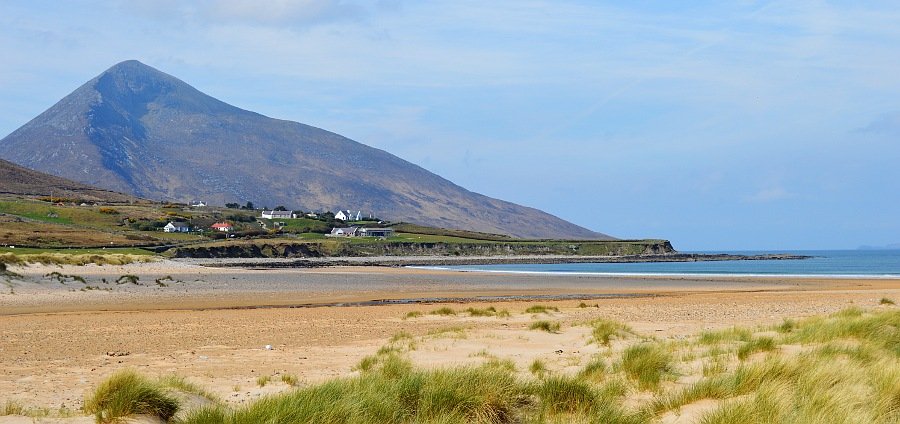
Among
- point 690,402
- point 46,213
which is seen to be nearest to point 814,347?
point 690,402

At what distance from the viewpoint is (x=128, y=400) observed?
7484 millimetres

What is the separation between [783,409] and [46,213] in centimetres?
11741

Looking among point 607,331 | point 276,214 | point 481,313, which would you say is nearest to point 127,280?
point 481,313

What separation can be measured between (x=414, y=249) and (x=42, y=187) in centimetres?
10404

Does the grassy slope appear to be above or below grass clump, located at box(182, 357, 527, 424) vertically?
above

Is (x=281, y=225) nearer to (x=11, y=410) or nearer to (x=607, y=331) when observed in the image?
(x=607, y=331)

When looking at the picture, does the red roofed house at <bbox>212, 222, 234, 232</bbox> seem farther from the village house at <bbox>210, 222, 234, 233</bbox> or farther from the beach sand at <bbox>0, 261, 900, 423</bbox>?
the beach sand at <bbox>0, 261, 900, 423</bbox>

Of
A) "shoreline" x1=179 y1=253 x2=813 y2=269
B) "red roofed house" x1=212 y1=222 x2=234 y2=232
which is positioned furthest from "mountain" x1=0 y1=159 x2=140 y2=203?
"shoreline" x1=179 y1=253 x2=813 y2=269

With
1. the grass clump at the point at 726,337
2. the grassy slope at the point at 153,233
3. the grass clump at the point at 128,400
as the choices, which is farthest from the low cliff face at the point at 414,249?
the grass clump at the point at 128,400

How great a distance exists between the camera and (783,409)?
7.34m

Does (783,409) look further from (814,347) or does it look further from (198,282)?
(198,282)

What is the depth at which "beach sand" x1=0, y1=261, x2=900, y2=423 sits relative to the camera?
1223cm

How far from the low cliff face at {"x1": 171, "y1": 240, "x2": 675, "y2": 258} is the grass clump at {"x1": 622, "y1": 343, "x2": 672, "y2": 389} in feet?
238

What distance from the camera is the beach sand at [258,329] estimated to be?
1223cm
